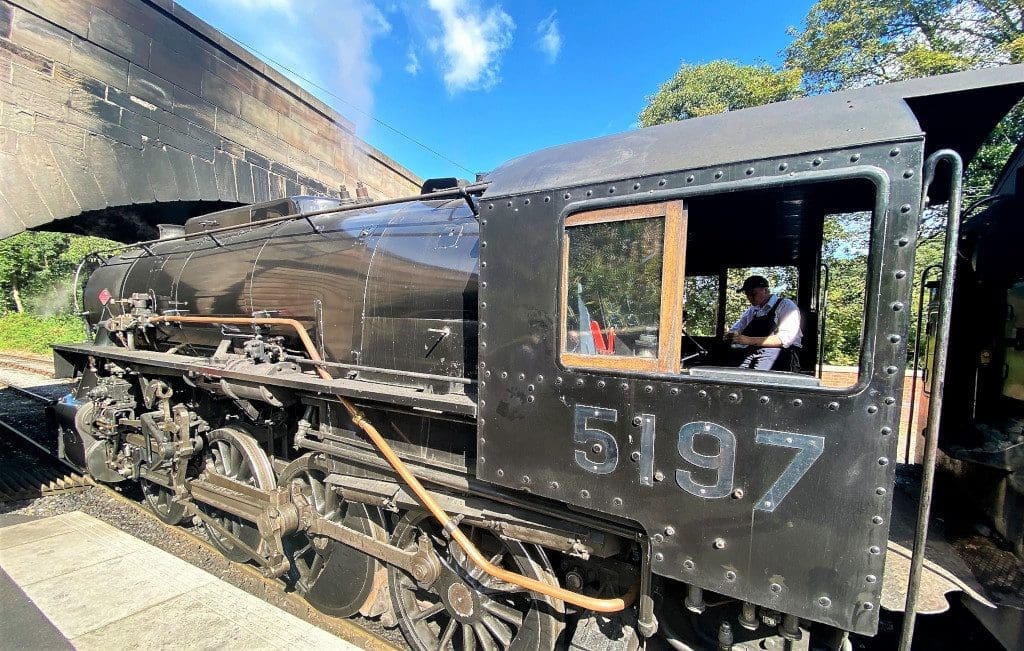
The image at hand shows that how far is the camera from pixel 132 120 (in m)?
7.28

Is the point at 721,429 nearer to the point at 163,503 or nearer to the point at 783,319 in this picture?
the point at 783,319

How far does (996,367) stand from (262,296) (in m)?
5.32

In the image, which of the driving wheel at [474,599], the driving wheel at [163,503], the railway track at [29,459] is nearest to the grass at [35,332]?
the railway track at [29,459]

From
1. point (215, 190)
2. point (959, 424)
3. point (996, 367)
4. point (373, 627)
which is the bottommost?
point (373, 627)

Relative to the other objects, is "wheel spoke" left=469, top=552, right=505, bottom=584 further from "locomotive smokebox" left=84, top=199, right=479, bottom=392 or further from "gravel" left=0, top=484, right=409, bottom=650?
"gravel" left=0, top=484, right=409, bottom=650

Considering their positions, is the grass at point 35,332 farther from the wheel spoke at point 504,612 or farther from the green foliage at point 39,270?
the wheel spoke at point 504,612

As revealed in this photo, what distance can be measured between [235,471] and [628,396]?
3.95m

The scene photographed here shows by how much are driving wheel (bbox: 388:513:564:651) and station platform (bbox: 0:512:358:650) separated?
0.48 m

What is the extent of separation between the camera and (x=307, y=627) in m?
3.26

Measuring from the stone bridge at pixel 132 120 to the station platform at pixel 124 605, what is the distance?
14.4 feet

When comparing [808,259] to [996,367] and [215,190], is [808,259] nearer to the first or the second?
[996,367]

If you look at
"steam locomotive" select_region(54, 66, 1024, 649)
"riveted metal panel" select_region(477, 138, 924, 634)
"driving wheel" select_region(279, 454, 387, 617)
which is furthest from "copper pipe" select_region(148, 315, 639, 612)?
"driving wheel" select_region(279, 454, 387, 617)

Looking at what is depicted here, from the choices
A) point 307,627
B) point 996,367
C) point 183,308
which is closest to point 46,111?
point 183,308

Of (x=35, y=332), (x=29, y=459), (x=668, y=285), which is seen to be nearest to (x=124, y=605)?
(x=668, y=285)
